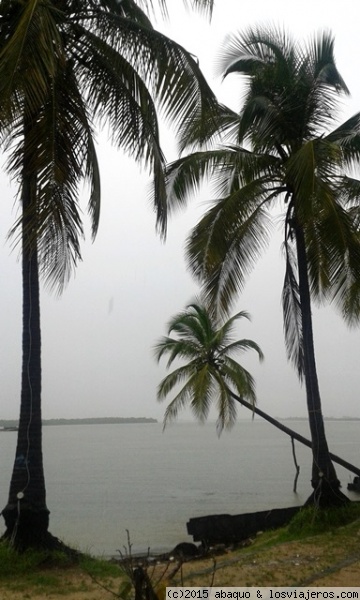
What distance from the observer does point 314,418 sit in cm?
1320

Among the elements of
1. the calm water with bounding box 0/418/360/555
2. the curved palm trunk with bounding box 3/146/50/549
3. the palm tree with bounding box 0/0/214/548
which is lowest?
the calm water with bounding box 0/418/360/555

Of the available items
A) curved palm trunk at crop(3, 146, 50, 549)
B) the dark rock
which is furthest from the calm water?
curved palm trunk at crop(3, 146, 50, 549)

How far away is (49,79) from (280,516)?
38.5 feet

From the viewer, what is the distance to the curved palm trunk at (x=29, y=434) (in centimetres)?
935

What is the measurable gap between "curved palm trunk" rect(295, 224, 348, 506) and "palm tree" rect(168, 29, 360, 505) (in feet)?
0.07

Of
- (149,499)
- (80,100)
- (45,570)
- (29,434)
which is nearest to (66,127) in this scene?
(80,100)

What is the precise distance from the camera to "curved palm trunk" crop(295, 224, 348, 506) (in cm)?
1285

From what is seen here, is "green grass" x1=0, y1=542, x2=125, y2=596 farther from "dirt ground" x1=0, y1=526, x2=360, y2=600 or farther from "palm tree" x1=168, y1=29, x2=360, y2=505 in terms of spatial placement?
"palm tree" x1=168, y1=29, x2=360, y2=505

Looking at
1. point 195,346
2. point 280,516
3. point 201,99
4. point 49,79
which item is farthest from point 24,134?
point 195,346

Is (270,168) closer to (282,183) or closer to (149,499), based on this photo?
(282,183)

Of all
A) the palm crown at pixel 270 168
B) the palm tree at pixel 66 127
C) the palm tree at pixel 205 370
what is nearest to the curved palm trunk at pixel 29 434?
the palm tree at pixel 66 127

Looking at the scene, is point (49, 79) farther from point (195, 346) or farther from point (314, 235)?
point (195, 346)

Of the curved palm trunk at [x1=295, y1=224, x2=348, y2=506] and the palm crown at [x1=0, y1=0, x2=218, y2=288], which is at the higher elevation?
the palm crown at [x1=0, y1=0, x2=218, y2=288]

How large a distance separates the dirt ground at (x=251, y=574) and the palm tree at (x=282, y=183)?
2.99m
